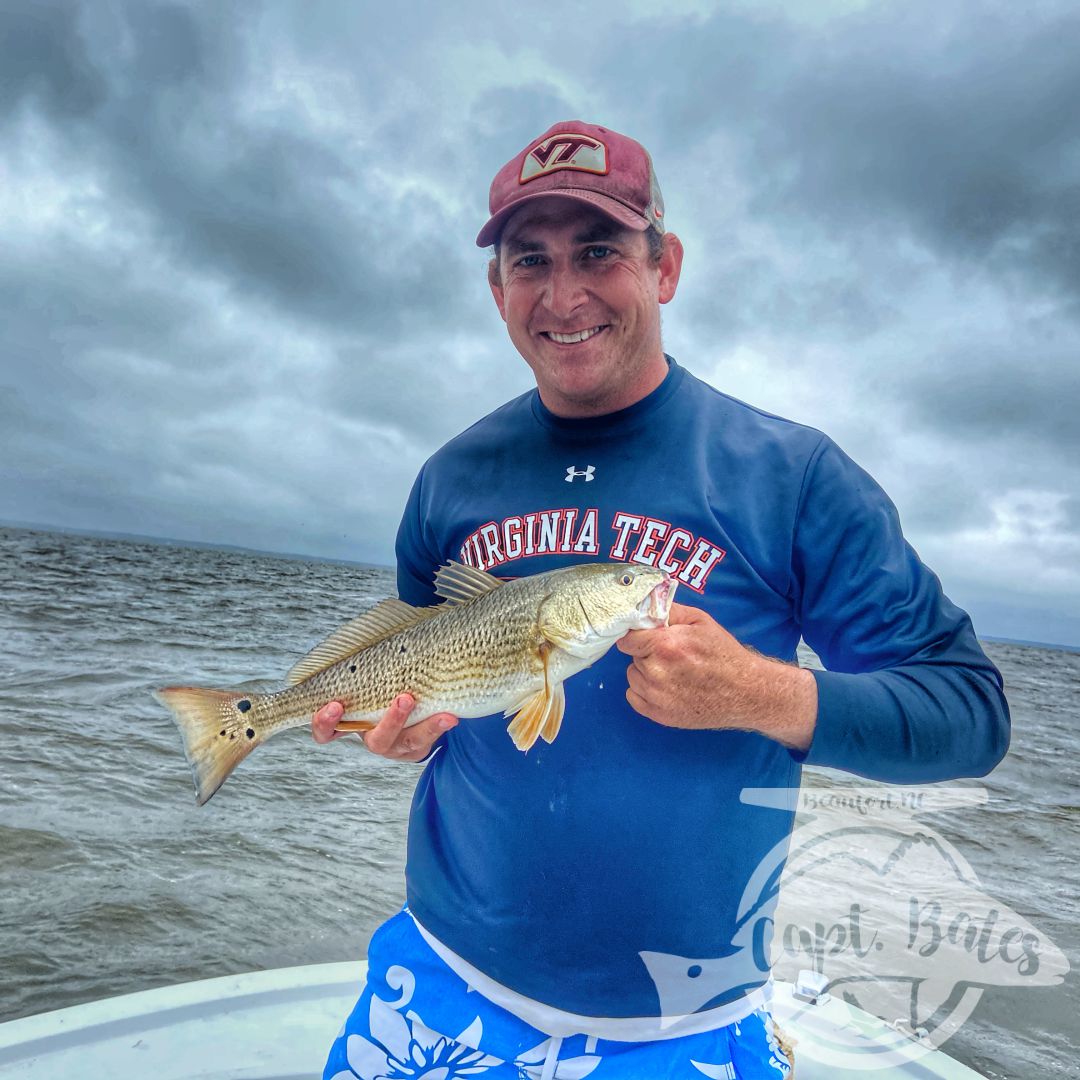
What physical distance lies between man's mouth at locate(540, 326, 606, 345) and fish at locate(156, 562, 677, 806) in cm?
78

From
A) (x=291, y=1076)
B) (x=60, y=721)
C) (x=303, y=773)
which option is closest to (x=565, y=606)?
(x=291, y=1076)

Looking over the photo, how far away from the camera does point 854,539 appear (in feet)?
7.99

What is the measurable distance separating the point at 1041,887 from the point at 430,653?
9417mm

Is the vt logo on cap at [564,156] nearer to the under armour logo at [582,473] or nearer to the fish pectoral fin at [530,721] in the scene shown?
the under armour logo at [582,473]

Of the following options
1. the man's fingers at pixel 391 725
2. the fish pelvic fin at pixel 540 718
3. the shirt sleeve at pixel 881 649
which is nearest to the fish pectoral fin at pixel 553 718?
the fish pelvic fin at pixel 540 718

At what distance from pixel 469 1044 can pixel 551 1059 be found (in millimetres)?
283

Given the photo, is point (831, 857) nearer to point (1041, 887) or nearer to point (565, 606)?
point (1041, 887)

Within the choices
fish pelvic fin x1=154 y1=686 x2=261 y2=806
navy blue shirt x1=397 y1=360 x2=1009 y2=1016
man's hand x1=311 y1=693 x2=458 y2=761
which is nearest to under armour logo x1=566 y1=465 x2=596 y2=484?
navy blue shirt x1=397 y1=360 x2=1009 y2=1016

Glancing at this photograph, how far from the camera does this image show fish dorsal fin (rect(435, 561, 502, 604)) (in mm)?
2881

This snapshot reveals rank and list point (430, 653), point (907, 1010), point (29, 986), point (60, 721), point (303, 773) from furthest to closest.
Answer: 1. point (60, 721)
2. point (303, 773)
3. point (907, 1010)
4. point (29, 986)
5. point (430, 653)

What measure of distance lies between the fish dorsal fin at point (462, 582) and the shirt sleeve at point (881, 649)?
1.03 metres

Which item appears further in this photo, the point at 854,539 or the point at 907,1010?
the point at 907,1010

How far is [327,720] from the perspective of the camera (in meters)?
3.09

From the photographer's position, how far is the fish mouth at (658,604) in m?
2.26
